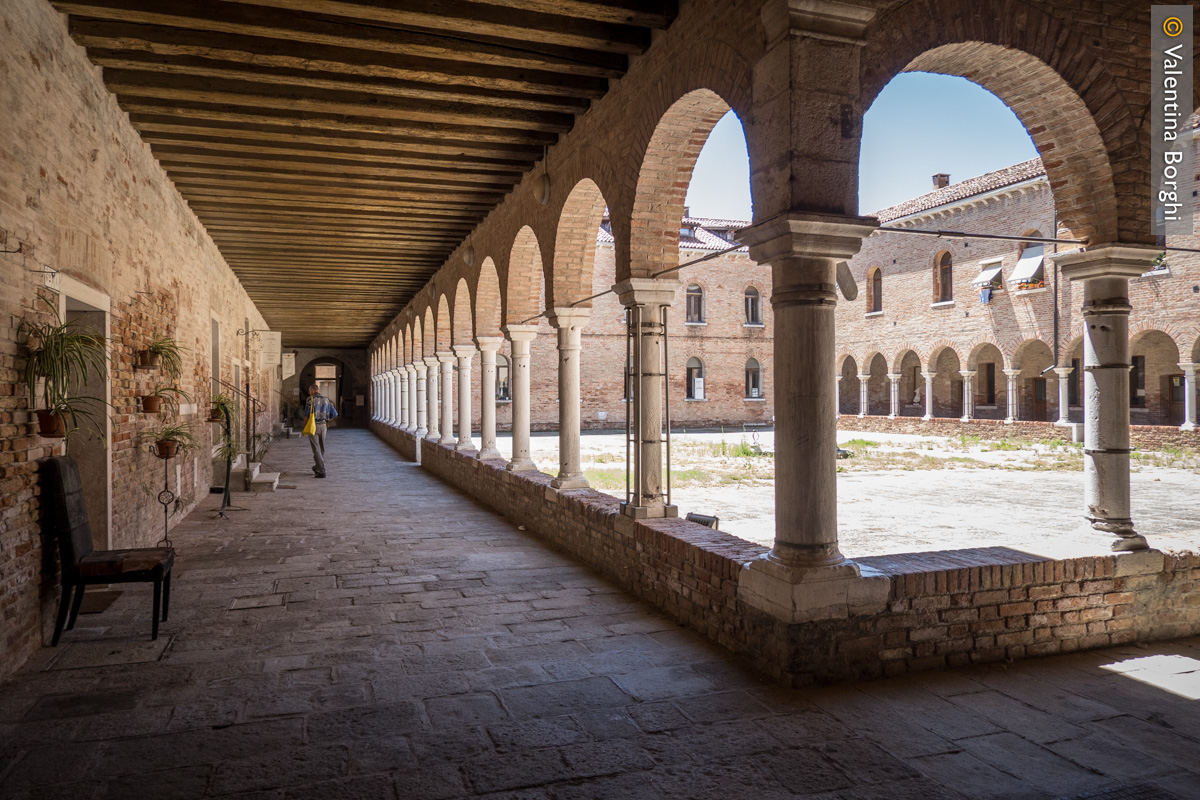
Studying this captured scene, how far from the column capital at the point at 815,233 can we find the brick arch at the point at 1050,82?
59cm

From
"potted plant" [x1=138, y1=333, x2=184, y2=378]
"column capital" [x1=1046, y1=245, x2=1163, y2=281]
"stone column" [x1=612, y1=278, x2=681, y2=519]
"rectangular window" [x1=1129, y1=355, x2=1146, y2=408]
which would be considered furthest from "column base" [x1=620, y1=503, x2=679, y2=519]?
"rectangular window" [x1=1129, y1=355, x2=1146, y2=408]

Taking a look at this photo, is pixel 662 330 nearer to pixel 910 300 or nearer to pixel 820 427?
pixel 820 427

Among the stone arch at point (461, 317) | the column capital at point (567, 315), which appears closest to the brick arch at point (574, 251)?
the column capital at point (567, 315)

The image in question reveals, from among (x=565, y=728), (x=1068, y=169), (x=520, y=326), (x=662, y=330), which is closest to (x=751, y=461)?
(x=520, y=326)

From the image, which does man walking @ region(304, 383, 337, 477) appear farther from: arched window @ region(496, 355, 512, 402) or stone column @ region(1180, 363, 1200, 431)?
stone column @ region(1180, 363, 1200, 431)

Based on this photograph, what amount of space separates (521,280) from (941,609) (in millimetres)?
5572

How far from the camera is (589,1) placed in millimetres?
4238

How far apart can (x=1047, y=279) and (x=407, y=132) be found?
61.6 ft

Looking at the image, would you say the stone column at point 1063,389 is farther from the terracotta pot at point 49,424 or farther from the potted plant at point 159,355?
the terracotta pot at point 49,424

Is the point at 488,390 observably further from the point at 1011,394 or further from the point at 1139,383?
the point at 1139,383

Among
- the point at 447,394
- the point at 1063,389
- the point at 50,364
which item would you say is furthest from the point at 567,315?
the point at 1063,389

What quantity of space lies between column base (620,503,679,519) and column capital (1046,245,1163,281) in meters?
2.63

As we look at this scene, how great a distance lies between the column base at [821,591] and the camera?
10.7ft

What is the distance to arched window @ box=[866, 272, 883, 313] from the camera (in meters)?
25.1
